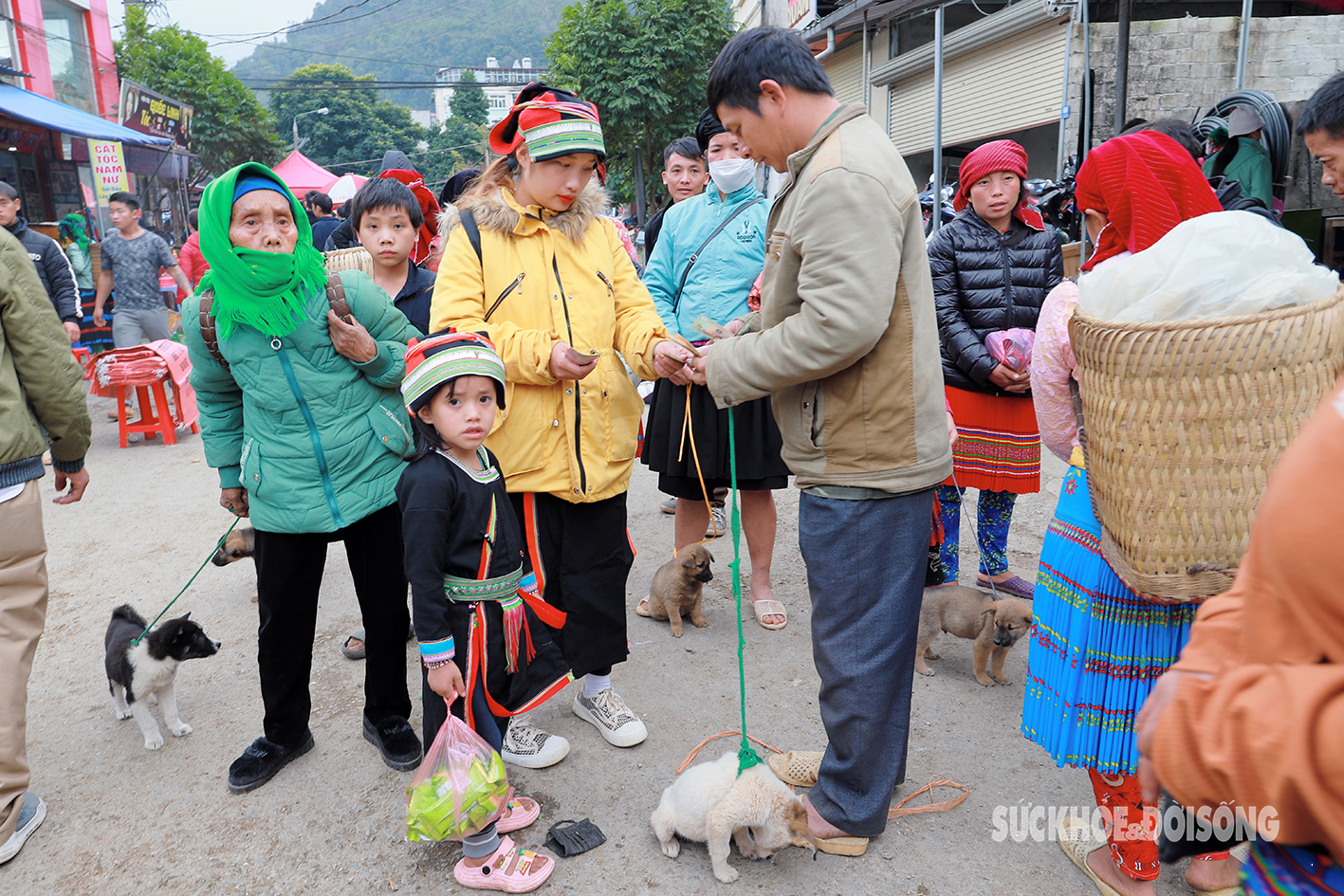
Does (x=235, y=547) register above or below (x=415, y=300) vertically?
below

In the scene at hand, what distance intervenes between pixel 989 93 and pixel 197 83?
3261 cm

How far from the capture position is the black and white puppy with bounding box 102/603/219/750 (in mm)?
3100

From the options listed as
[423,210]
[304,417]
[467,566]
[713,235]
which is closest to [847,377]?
[467,566]

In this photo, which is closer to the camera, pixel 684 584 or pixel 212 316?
pixel 212 316

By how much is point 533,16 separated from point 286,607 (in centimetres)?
17514

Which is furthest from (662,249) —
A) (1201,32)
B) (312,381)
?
(1201,32)

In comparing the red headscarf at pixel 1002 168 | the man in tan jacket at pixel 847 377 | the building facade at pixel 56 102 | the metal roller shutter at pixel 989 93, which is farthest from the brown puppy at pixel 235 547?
the building facade at pixel 56 102

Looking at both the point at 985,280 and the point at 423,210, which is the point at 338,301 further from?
the point at 985,280

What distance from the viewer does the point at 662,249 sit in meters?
4.02

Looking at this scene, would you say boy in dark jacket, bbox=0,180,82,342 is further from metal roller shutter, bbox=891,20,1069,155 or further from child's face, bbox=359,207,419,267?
metal roller shutter, bbox=891,20,1069,155

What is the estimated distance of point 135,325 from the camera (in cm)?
823

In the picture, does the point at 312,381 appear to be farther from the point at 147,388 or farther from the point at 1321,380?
the point at 147,388

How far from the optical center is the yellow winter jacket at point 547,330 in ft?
8.68

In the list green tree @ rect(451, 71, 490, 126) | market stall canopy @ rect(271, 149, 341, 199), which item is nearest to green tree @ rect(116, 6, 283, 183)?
market stall canopy @ rect(271, 149, 341, 199)
